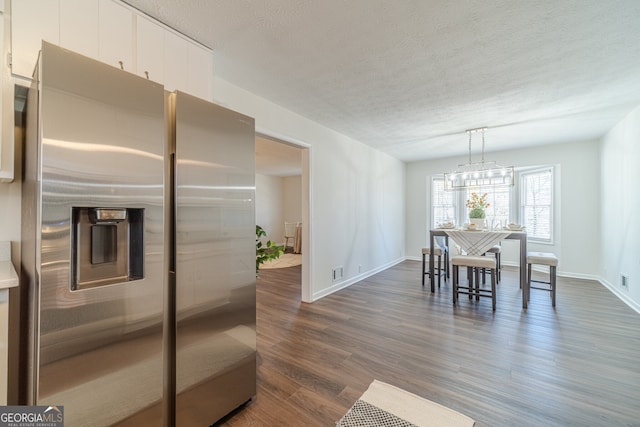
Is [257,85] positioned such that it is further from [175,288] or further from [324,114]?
[175,288]

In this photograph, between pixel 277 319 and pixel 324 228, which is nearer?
pixel 277 319

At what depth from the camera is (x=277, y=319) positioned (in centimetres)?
313

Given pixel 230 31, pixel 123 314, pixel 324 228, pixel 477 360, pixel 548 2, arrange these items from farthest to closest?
pixel 324 228 → pixel 477 360 → pixel 230 31 → pixel 548 2 → pixel 123 314

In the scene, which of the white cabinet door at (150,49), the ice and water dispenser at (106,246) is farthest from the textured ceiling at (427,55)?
the ice and water dispenser at (106,246)

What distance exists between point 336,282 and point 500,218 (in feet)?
13.8

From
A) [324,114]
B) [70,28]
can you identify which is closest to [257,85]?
[324,114]

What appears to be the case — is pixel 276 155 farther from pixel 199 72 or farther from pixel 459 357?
pixel 459 357

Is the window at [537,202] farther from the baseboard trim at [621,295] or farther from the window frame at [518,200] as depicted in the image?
the baseboard trim at [621,295]

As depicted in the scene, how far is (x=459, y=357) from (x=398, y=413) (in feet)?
4.31

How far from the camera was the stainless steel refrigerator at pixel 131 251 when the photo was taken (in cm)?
102

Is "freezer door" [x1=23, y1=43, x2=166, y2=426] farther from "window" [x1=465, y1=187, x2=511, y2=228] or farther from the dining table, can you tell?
"window" [x1=465, y1=187, x2=511, y2=228]

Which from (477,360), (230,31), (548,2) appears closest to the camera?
(548,2)

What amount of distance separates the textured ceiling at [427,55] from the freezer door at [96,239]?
0.93 m

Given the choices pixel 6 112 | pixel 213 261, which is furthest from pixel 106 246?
pixel 6 112
